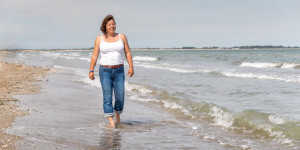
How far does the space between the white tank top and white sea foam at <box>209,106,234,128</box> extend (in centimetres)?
238

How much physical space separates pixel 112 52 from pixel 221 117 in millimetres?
2768

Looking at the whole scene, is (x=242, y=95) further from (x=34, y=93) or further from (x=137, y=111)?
(x=34, y=93)

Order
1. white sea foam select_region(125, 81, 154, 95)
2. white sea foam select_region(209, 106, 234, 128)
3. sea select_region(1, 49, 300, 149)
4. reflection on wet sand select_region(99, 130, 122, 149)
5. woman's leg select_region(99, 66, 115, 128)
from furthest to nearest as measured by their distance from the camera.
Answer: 1. white sea foam select_region(125, 81, 154, 95)
2. white sea foam select_region(209, 106, 234, 128)
3. woman's leg select_region(99, 66, 115, 128)
4. sea select_region(1, 49, 300, 149)
5. reflection on wet sand select_region(99, 130, 122, 149)

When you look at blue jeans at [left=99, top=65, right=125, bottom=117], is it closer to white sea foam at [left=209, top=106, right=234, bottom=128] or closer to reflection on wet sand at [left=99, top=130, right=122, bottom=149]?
reflection on wet sand at [left=99, top=130, right=122, bottom=149]

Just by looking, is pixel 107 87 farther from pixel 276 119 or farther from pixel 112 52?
pixel 276 119

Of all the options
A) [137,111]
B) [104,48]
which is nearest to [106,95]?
[104,48]

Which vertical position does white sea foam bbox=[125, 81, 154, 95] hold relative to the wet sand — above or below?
below

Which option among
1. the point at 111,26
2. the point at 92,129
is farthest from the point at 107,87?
the point at 111,26

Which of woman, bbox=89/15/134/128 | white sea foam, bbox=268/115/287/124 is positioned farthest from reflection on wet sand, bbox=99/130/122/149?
white sea foam, bbox=268/115/287/124

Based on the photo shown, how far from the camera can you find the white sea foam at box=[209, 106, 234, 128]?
6.50m

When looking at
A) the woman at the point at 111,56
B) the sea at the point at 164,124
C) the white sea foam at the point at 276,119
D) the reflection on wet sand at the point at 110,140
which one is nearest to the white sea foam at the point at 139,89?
the sea at the point at 164,124

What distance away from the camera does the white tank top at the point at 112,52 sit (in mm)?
5449

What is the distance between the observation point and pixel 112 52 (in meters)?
5.50

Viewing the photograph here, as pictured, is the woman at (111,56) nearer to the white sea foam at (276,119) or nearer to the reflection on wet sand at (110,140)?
the reflection on wet sand at (110,140)
